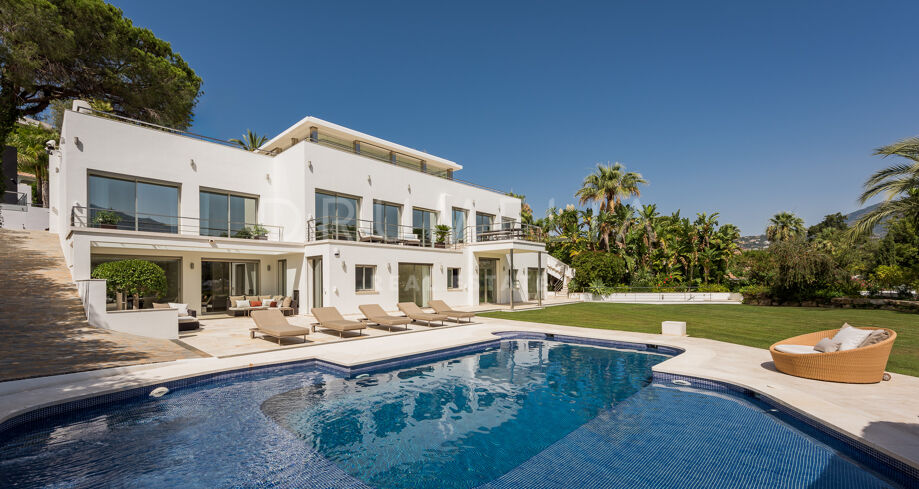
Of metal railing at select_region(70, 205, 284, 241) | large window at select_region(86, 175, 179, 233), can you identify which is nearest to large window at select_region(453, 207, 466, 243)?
metal railing at select_region(70, 205, 284, 241)

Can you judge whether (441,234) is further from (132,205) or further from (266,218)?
(132,205)

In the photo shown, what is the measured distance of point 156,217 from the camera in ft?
51.6

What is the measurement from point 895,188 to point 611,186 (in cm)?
1873

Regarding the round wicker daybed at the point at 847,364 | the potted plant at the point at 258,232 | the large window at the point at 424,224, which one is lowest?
the round wicker daybed at the point at 847,364

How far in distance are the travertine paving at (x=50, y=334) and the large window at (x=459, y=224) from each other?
53.6 feet

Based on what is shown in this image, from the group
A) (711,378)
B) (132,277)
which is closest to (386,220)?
(132,277)

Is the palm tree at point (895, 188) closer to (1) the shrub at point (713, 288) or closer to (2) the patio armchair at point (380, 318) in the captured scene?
(1) the shrub at point (713, 288)

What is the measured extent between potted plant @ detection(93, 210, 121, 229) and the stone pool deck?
31.0 feet

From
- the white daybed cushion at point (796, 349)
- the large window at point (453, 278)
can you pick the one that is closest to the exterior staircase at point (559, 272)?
the large window at point (453, 278)

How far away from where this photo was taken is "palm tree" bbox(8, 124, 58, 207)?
Answer: 27406 mm

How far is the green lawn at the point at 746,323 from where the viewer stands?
1043 centimetres

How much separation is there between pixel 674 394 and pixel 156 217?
59.9 feet

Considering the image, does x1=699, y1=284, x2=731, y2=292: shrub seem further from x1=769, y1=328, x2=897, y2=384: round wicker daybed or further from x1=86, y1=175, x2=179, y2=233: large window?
x1=86, y1=175, x2=179, y2=233: large window

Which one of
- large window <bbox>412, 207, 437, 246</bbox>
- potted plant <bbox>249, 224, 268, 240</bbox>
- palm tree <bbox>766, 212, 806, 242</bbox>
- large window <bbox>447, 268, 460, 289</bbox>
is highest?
palm tree <bbox>766, 212, 806, 242</bbox>
